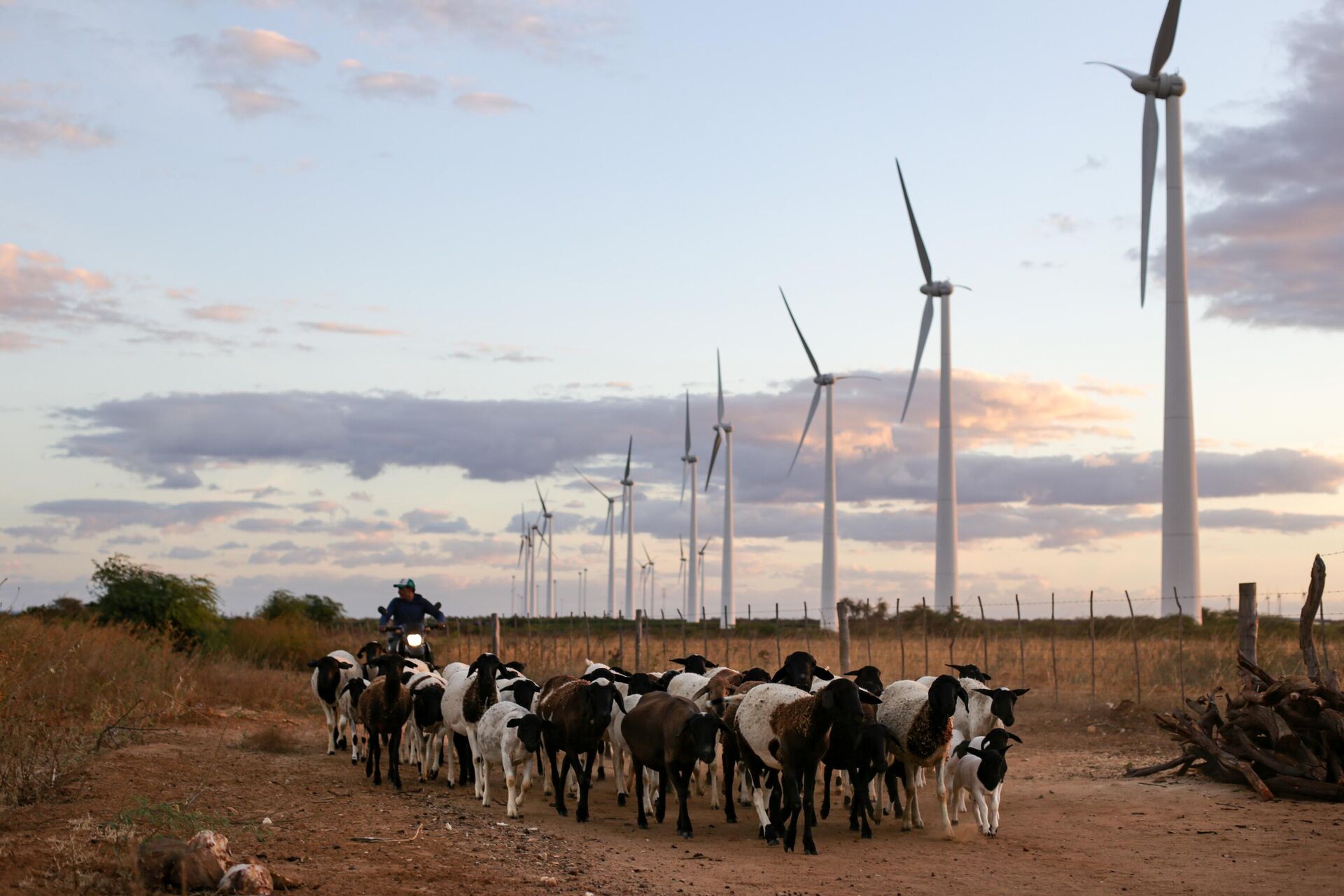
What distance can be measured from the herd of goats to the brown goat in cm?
2

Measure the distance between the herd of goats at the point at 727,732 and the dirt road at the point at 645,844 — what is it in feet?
1.02

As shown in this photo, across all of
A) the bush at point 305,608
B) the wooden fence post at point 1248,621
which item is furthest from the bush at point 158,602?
the wooden fence post at point 1248,621

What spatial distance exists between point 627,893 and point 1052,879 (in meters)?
3.67

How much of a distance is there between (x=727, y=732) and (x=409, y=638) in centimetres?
700

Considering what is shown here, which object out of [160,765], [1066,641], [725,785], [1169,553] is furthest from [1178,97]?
[160,765]

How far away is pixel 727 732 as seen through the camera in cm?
1224

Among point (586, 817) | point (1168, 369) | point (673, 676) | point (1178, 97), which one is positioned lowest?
point (586, 817)

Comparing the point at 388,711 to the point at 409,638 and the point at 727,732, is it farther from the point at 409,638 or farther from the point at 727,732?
the point at 727,732

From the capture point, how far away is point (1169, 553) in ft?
123

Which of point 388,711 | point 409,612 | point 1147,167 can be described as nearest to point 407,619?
point 409,612

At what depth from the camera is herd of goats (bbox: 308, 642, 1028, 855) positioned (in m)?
11.4

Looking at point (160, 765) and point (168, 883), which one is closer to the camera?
point (168, 883)

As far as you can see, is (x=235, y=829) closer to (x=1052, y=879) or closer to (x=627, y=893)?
(x=627, y=893)

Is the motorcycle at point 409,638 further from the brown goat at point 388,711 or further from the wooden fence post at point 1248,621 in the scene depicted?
the wooden fence post at point 1248,621
